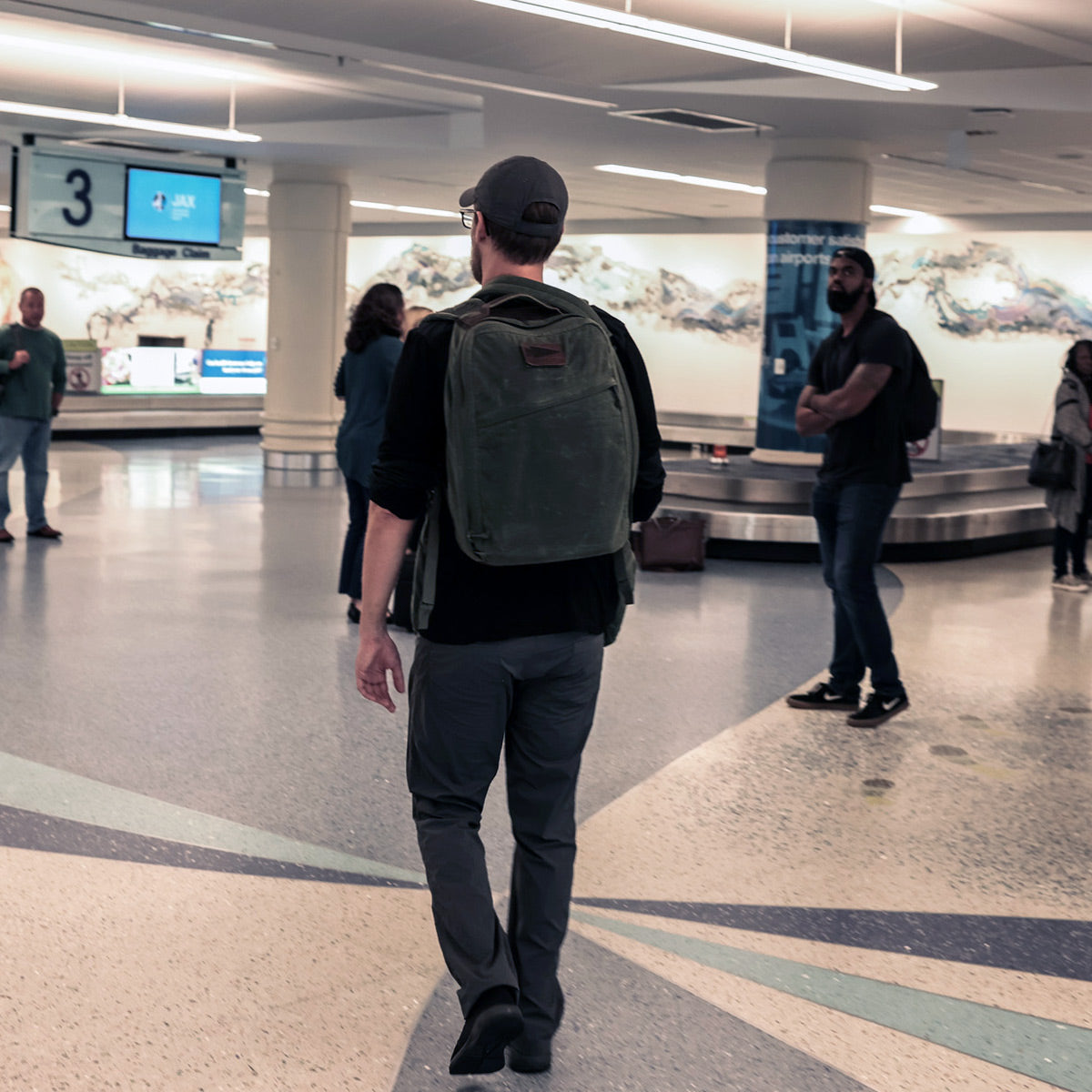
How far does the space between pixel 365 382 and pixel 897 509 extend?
5.71 m

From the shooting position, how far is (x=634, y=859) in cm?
404

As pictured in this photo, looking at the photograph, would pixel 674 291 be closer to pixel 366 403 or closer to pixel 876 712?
pixel 366 403

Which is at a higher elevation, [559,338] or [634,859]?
[559,338]

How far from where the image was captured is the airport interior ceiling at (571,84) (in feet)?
28.4

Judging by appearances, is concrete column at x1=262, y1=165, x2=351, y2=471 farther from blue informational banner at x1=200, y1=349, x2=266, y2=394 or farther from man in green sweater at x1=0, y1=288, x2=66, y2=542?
blue informational banner at x1=200, y1=349, x2=266, y2=394

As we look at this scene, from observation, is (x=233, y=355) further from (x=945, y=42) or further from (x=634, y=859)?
(x=634, y=859)

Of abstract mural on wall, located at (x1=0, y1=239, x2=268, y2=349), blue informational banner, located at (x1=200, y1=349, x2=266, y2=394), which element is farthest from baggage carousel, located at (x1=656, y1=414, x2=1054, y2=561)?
abstract mural on wall, located at (x1=0, y1=239, x2=268, y2=349)

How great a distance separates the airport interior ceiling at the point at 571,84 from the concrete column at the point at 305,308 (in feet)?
1.32

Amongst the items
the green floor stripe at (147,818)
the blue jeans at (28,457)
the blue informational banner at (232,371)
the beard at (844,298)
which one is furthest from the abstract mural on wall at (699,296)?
the green floor stripe at (147,818)

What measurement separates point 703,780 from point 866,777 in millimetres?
603

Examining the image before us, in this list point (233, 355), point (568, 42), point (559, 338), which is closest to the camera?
point (559, 338)

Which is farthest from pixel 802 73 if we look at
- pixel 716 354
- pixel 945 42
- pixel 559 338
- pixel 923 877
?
pixel 716 354

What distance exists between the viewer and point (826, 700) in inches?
234

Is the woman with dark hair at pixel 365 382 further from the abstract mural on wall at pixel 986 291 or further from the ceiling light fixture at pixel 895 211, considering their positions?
the abstract mural on wall at pixel 986 291
